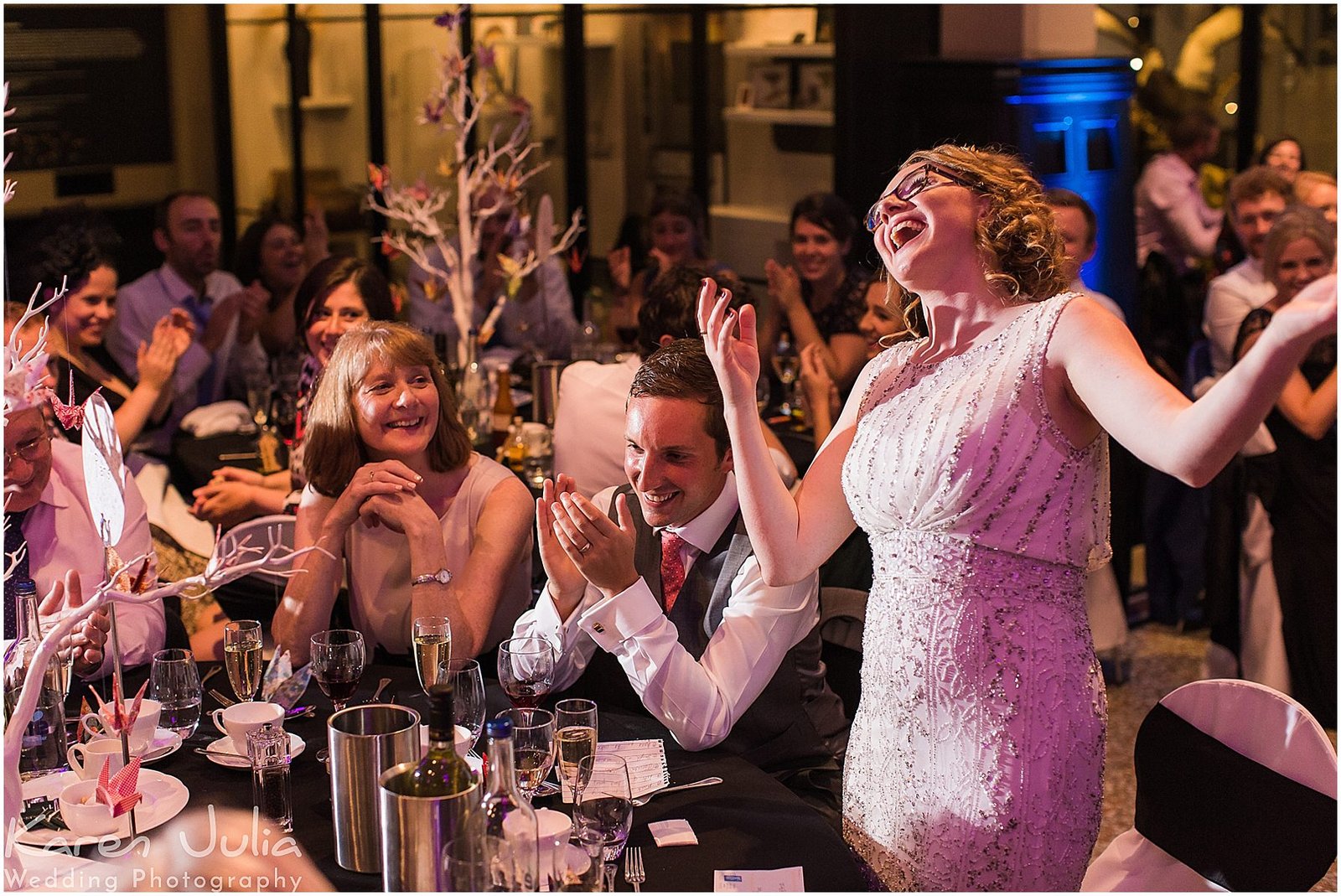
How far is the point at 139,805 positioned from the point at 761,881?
2.83 feet

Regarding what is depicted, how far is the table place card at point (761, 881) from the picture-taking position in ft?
5.66

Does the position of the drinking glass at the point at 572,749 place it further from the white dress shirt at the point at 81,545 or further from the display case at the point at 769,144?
the display case at the point at 769,144

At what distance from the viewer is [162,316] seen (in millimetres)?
5422

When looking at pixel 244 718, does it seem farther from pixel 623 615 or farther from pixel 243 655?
pixel 623 615

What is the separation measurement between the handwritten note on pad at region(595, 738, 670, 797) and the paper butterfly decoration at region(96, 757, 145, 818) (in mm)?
611

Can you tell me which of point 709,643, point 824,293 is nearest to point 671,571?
point 709,643

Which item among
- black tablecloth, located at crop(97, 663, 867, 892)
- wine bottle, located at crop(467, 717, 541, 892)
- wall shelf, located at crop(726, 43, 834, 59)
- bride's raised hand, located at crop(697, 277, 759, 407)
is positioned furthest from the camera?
wall shelf, located at crop(726, 43, 834, 59)

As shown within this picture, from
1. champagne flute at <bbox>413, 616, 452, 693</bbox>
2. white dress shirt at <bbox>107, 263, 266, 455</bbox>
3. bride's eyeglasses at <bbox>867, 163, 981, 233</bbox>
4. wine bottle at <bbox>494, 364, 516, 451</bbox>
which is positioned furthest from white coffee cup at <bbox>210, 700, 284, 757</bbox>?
white dress shirt at <bbox>107, 263, 266, 455</bbox>

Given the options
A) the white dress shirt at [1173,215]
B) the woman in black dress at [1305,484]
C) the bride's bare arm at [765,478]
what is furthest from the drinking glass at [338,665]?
the white dress shirt at [1173,215]

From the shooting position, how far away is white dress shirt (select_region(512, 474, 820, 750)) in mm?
2121

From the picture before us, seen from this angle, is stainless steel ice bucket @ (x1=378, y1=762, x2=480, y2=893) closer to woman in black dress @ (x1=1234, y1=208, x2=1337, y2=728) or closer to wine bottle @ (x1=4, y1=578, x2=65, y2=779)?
wine bottle @ (x1=4, y1=578, x2=65, y2=779)

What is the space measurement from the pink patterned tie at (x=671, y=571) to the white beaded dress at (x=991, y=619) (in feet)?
1.49

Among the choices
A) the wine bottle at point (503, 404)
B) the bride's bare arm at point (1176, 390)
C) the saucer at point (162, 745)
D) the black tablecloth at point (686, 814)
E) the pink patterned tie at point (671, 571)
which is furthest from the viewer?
the wine bottle at point (503, 404)

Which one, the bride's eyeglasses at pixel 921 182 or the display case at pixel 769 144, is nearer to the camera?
the bride's eyeglasses at pixel 921 182
